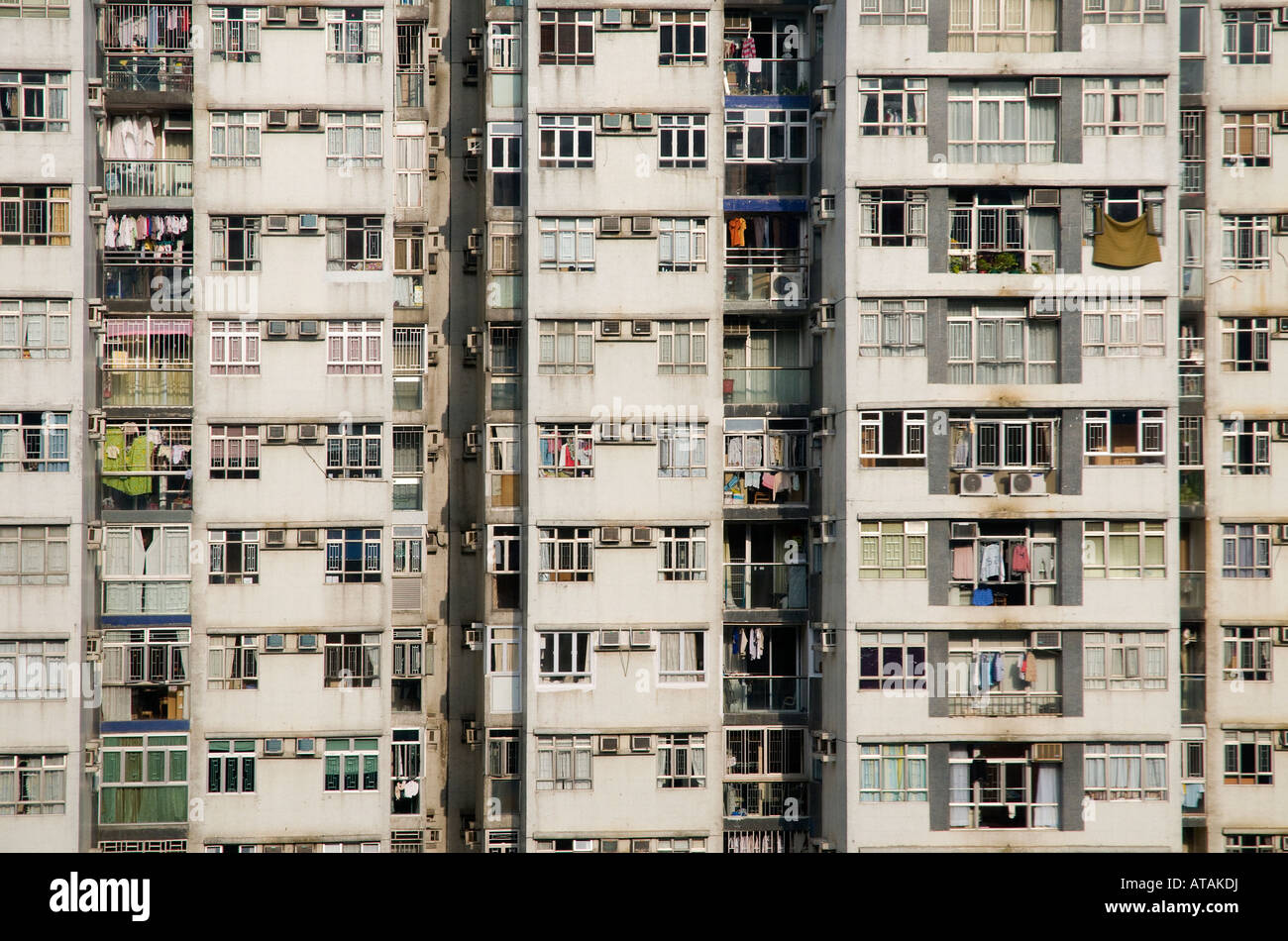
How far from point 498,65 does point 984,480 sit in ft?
35.1

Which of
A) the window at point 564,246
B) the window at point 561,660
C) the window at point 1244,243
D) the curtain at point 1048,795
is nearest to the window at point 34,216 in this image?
the window at point 564,246

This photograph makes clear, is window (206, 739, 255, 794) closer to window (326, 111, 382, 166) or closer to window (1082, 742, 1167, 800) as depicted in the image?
window (326, 111, 382, 166)

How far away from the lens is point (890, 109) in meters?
23.8

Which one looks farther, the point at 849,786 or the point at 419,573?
the point at 419,573

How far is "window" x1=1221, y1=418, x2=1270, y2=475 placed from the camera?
24.6m

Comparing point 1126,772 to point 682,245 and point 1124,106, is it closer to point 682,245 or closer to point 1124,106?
point 1124,106

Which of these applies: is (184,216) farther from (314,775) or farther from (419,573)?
(314,775)

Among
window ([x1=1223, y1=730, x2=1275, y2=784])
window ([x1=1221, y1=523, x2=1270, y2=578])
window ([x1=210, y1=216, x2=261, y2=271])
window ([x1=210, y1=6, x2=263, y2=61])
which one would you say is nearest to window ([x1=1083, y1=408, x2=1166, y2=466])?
window ([x1=1221, y1=523, x2=1270, y2=578])

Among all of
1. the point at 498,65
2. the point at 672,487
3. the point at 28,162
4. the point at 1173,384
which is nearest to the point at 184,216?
the point at 28,162

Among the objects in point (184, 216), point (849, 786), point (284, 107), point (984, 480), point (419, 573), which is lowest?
point (849, 786)

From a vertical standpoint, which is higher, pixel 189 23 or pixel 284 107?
pixel 189 23

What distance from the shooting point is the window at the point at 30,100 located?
2398 cm

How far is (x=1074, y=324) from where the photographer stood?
23.8 meters

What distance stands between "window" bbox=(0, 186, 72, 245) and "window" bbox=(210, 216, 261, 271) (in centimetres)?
237
